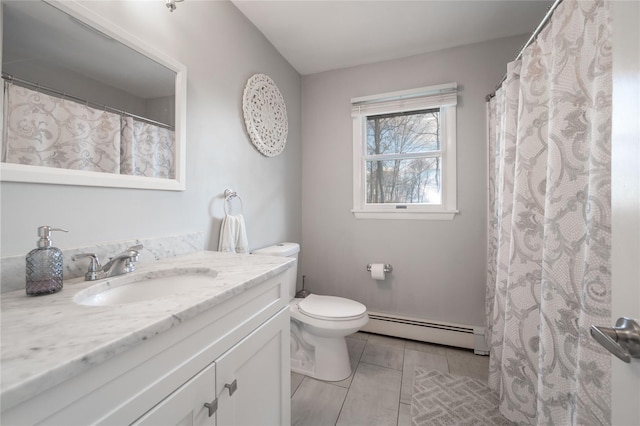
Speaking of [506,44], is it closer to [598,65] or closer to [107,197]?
[598,65]

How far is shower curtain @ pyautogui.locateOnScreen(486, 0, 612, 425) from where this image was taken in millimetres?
742

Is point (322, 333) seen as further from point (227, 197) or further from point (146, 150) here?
point (146, 150)

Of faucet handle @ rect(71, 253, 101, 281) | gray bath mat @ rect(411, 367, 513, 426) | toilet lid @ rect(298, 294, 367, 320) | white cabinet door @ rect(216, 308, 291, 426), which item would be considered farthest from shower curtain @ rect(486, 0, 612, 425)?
faucet handle @ rect(71, 253, 101, 281)

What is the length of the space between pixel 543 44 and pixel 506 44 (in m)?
1.02

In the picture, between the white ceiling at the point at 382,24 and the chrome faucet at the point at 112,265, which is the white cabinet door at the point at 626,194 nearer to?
the chrome faucet at the point at 112,265

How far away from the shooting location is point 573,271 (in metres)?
0.91

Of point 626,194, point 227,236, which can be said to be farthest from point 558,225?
point 227,236

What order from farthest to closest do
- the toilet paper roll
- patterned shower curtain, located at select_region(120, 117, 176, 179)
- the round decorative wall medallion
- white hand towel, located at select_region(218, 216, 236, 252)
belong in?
1. the toilet paper roll
2. the round decorative wall medallion
3. white hand towel, located at select_region(218, 216, 236, 252)
4. patterned shower curtain, located at select_region(120, 117, 176, 179)

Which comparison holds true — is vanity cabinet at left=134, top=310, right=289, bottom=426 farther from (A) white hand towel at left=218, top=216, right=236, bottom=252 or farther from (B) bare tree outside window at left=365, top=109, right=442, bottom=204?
(B) bare tree outside window at left=365, top=109, right=442, bottom=204

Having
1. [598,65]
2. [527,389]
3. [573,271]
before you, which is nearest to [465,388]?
[527,389]

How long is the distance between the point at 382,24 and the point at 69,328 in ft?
7.20

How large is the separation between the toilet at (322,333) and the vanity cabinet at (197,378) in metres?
0.54

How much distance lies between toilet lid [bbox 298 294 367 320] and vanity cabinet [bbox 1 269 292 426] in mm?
545

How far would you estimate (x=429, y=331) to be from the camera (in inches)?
81.5
